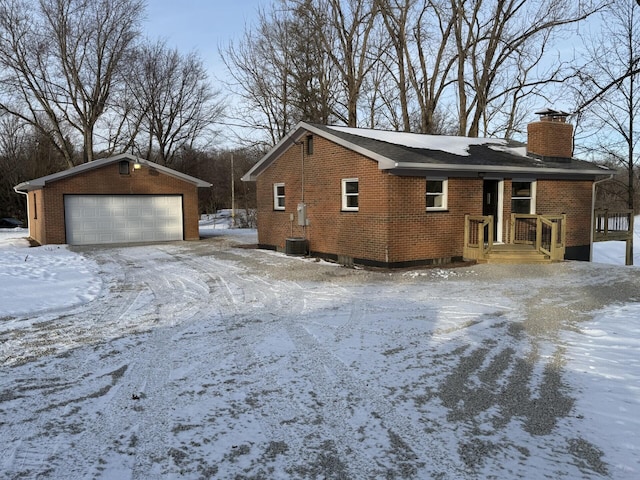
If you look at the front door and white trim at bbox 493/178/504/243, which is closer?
white trim at bbox 493/178/504/243

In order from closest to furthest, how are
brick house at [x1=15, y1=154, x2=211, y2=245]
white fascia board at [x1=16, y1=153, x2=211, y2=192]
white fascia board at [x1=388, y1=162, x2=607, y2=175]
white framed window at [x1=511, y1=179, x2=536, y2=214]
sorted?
white fascia board at [x1=388, y1=162, x2=607, y2=175]
white framed window at [x1=511, y1=179, x2=536, y2=214]
white fascia board at [x1=16, y1=153, x2=211, y2=192]
brick house at [x1=15, y1=154, x2=211, y2=245]

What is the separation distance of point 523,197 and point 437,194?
3532 millimetres

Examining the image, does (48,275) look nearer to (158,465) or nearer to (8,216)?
(158,465)

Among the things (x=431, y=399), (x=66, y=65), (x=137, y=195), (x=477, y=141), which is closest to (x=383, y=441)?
(x=431, y=399)

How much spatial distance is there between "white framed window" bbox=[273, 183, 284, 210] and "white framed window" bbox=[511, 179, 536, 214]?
7491 mm

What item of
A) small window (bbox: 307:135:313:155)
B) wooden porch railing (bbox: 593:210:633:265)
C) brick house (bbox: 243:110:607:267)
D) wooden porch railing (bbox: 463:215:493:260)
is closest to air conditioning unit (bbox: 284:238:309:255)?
brick house (bbox: 243:110:607:267)

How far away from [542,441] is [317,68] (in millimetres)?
27072

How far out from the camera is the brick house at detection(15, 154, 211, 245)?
18938 mm

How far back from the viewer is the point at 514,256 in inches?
497

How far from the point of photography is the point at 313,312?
7.40 meters

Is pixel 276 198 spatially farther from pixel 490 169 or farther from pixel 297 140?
pixel 490 169

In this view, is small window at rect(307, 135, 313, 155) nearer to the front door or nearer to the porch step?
the front door

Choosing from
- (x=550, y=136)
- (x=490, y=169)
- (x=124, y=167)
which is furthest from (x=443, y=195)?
(x=124, y=167)

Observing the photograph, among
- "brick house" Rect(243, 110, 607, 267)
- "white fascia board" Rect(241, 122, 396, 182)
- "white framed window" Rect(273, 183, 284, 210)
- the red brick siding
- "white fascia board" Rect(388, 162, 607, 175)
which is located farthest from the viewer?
"white framed window" Rect(273, 183, 284, 210)
